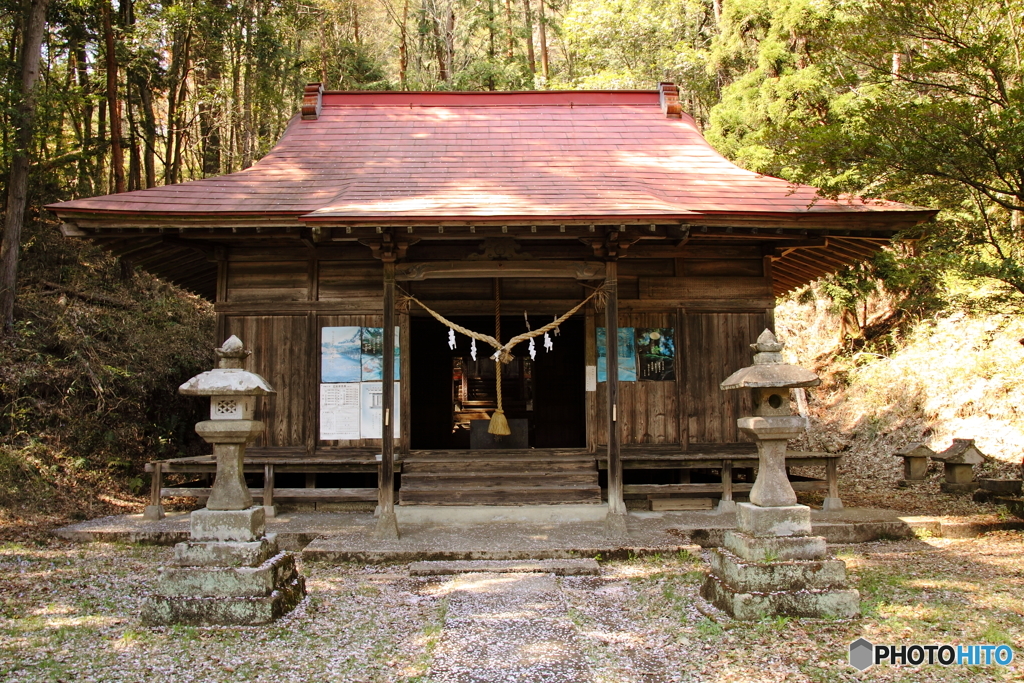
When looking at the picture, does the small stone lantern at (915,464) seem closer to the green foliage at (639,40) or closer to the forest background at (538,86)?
the forest background at (538,86)

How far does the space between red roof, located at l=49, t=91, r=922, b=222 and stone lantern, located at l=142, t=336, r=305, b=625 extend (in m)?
2.24

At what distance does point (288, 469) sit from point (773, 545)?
5530mm

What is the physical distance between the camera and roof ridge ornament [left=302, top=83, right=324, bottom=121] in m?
10.7

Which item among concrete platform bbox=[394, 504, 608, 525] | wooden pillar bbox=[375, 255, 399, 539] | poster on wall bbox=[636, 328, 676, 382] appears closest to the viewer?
wooden pillar bbox=[375, 255, 399, 539]

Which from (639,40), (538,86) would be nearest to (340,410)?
(538,86)

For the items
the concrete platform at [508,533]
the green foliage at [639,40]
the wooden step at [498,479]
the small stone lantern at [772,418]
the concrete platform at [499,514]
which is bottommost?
the concrete platform at [508,533]

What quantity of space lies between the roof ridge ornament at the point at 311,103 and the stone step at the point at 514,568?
24.5 ft

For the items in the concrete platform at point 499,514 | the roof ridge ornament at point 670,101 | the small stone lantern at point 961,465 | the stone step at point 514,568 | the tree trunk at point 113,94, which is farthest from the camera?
the tree trunk at point 113,94

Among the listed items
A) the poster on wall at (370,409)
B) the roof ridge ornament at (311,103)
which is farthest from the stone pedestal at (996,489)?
the roof ridge ornament at (311,103)

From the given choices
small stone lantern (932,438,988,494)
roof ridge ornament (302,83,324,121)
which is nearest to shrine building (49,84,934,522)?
roof ridge ornament (302,83,324,121)

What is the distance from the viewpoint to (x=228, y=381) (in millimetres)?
5121

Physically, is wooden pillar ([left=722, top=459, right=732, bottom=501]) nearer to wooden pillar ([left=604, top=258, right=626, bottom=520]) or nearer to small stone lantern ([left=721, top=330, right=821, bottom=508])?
wooden pillar ([left=604, top=258, right=626, bottom=520])

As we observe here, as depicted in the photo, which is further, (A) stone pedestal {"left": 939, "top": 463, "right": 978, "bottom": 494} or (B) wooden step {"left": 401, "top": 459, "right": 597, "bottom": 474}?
(A) stone pedestal {"left": 939, "top": 463, "right": 978, "bottom": 494}

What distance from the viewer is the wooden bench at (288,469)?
793 centimetres
